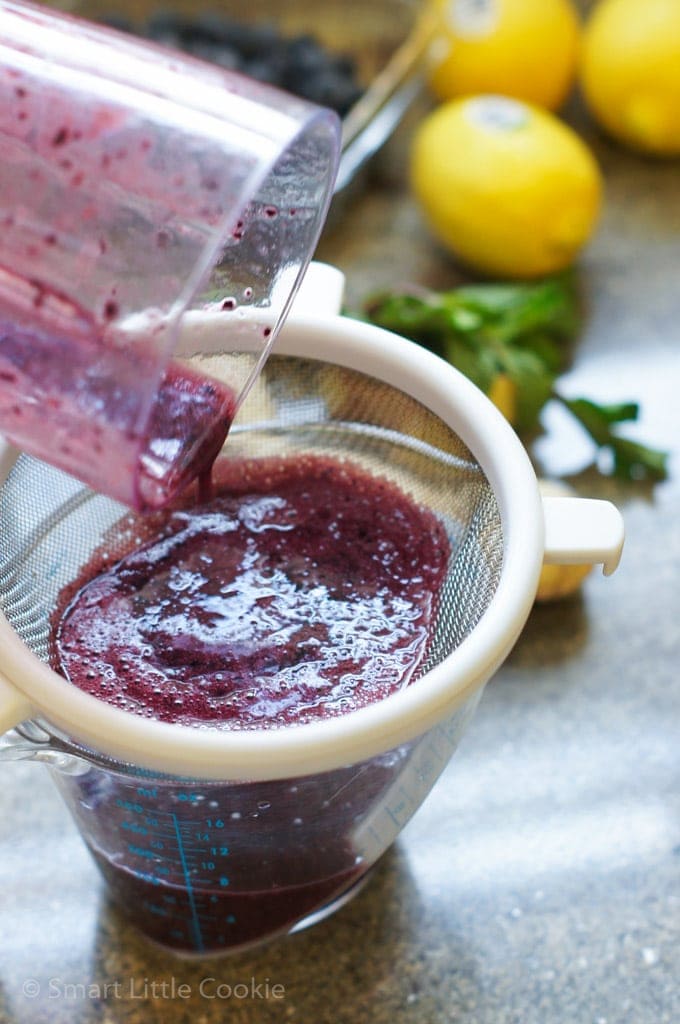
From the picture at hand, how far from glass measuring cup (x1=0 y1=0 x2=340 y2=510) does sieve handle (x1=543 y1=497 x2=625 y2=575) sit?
240 millimetres

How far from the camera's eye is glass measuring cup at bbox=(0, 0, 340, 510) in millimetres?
489

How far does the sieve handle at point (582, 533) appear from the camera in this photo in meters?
0.63

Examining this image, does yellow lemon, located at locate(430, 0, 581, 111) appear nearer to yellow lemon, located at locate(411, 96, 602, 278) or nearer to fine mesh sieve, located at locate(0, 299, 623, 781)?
yellow lemon, located at locate(411, 96, 602, 278)

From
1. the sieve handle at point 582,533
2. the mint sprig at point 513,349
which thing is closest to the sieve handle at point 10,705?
the sieve handle at point 582,533

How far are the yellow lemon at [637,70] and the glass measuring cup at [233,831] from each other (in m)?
0.93

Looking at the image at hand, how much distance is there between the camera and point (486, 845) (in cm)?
85

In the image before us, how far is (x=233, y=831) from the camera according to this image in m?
0.64

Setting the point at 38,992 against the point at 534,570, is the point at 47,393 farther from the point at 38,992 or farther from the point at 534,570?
the point at 38,992

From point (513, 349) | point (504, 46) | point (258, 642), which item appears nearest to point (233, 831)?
point (258, 642)

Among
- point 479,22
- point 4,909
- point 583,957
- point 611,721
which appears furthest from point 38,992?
point 479,22

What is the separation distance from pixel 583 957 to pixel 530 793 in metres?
0.13

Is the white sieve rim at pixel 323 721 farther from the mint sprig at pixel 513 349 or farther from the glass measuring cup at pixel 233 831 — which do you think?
the mint sprig at pixel 513 349

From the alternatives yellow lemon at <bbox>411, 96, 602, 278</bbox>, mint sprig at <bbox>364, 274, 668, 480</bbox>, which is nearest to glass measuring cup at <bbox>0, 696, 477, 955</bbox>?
mint sprig at <bbox>364, 274, 668, 480</bbox>

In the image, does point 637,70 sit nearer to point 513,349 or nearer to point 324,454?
point 513,349
